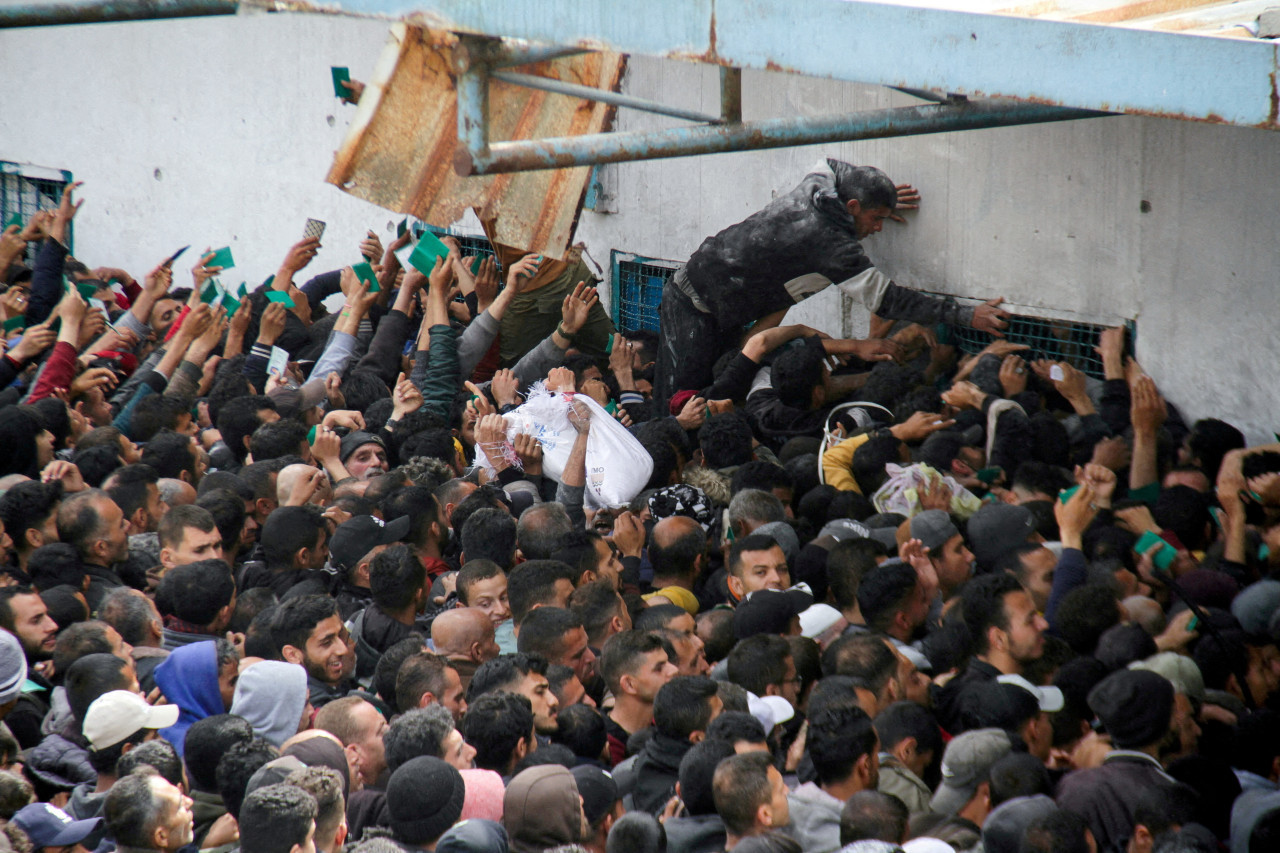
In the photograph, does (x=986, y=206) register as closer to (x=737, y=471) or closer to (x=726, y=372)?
(x=726, y=372)

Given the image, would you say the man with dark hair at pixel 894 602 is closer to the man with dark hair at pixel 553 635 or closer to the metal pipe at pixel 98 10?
the man with dark hair at pixel 553 635

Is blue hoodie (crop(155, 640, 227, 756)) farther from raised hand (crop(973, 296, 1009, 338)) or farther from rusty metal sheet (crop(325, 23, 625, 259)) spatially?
raised hand (crop(973, 296, 1009, 338))

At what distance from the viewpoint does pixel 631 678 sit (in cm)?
381

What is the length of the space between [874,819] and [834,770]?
329 mm

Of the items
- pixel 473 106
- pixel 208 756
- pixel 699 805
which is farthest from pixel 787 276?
pixel 208 756

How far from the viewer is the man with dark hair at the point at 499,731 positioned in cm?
346

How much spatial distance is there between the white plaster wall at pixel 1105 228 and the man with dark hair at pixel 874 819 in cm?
328

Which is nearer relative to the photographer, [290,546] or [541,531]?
[290,546]

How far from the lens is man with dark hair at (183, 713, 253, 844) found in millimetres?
3465

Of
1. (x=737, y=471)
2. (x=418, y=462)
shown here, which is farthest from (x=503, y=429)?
(x=737, y=471)

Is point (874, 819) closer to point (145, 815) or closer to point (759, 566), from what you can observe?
point (759, 566)

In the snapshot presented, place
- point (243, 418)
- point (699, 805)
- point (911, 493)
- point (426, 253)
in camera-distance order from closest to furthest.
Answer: point (699, 805), point (911, 493), point (243, 418), point (426, 253)

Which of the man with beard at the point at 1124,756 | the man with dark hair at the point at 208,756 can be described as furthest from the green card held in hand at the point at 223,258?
the man with beard at the point at 1124,756

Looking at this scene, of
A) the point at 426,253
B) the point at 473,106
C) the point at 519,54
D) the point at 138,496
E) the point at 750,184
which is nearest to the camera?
the point at 473,106
